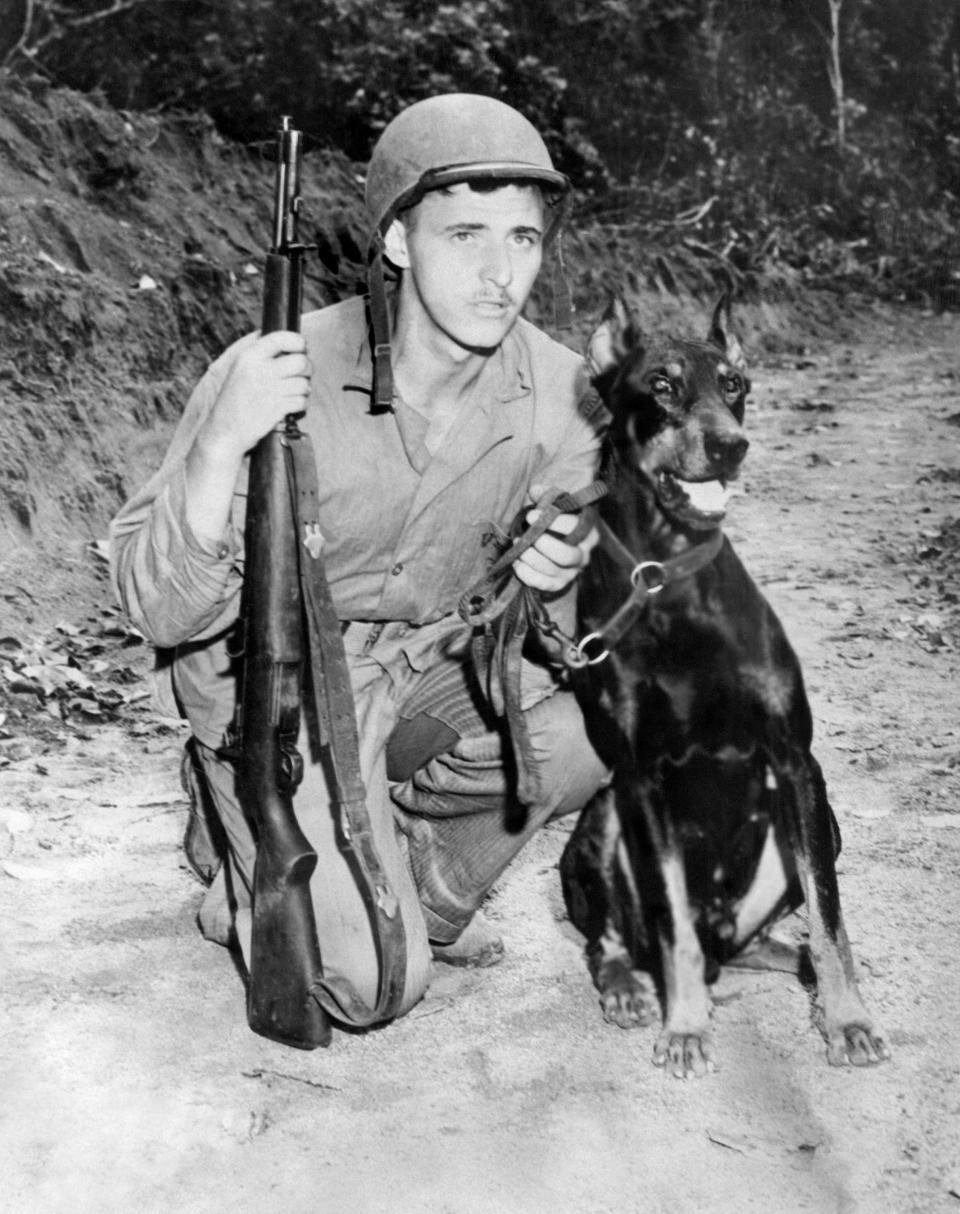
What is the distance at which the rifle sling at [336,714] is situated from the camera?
2.86 m

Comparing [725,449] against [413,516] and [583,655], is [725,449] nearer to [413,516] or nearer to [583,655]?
[583,655]

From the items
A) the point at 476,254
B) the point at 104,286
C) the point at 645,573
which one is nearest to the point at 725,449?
the point at 645,573

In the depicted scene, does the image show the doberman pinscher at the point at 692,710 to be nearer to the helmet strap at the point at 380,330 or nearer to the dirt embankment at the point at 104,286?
the helmet strap at the point at 380,330

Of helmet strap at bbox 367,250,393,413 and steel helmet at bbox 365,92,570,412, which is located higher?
steel helmet at bbox 365,92,570,412

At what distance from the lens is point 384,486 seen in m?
3.14

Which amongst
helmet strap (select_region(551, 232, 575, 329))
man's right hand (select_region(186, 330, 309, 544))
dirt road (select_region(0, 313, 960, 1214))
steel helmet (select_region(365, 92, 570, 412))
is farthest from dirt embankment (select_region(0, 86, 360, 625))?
helmet strap (select_region(551, 232, 575, 329))

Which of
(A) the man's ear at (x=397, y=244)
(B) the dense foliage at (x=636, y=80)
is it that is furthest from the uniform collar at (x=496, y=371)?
(B) the dense foliage at (x=636, y=80)

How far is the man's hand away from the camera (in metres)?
2.85

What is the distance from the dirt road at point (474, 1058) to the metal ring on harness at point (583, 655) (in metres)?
0.77

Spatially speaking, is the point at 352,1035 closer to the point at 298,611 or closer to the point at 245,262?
the point at 298,611

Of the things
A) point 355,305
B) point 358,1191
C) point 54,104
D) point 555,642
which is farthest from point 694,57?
point 358,1191

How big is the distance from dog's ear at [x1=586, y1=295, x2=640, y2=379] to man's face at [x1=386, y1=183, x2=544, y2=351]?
27 cm

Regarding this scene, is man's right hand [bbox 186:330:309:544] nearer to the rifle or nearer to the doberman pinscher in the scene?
the rifle

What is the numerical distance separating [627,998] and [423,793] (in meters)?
0.77
